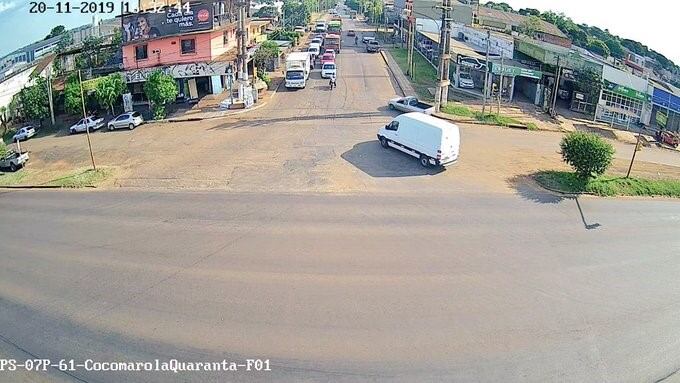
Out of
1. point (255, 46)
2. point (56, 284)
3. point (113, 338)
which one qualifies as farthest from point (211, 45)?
point (113, 338)

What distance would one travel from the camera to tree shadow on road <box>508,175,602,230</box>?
21081 mm

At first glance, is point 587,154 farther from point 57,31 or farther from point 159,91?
point 57,31

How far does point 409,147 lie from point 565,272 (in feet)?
35.2

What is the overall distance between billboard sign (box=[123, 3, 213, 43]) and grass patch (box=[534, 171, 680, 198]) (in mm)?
→ 28051

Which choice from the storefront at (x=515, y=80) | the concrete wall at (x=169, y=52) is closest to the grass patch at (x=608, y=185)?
the storefront at (x=515, y=80)

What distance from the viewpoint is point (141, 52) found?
3906 cm

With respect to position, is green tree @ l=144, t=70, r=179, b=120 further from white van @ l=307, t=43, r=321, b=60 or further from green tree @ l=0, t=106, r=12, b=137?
white van @ l=307, t=43, r=321, b=60

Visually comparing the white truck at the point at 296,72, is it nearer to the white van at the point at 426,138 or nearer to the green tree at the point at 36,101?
the green tree at the point at 36,101

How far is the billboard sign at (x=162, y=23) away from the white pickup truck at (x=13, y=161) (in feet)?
44.8

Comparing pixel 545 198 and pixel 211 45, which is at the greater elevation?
pixel 211 45

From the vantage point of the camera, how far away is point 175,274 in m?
15.4

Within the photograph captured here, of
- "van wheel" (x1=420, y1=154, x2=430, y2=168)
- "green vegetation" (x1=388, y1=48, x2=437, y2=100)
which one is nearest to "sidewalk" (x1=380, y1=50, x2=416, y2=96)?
"green vegetation" (x1=388, y1=48, x2=437, y2=100)

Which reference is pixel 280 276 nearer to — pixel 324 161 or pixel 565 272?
pixel 565 272

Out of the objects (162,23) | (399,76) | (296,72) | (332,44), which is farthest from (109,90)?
(332,44)
